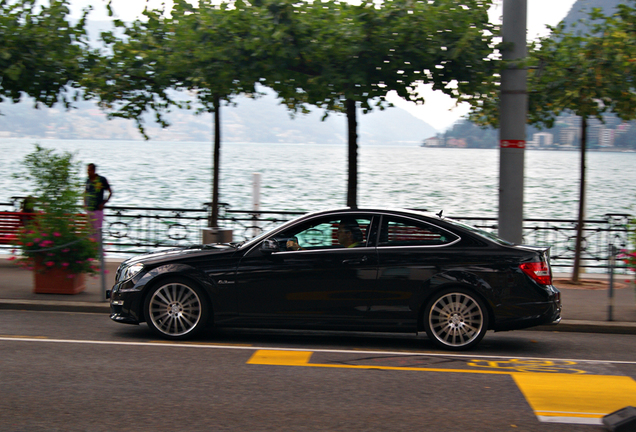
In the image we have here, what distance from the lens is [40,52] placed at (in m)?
13.8

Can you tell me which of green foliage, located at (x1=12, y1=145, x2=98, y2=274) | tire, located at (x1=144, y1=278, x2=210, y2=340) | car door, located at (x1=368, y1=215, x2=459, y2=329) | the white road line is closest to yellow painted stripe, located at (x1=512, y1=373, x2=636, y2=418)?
the white road line

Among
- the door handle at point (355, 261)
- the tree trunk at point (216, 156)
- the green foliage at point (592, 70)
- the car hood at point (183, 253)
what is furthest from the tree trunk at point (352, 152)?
the door handle at point (355, 261)

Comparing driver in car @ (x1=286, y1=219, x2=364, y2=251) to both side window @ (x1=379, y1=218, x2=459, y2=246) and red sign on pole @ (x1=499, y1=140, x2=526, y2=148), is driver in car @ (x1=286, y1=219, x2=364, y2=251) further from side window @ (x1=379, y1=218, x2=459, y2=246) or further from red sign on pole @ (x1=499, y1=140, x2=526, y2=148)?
red sign on pole @ (x1=499, y1=140, x2=526, y2=148)

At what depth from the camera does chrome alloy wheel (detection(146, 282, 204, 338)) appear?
7879 mm

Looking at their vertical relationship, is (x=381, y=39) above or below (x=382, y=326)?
above

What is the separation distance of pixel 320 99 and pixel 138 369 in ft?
20.0

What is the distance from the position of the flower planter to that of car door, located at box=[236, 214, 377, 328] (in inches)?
159

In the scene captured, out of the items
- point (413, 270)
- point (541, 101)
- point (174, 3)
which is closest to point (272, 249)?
point (413, 270)

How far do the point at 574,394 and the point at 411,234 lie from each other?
252 cm

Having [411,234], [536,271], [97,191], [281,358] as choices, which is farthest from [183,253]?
[97,191]

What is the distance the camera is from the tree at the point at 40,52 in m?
13.4

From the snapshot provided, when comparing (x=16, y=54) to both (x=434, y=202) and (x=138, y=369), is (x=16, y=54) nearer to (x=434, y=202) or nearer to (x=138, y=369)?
(x=138, y=369)

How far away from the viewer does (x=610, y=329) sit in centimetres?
920

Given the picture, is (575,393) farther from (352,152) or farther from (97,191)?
(97,191)
